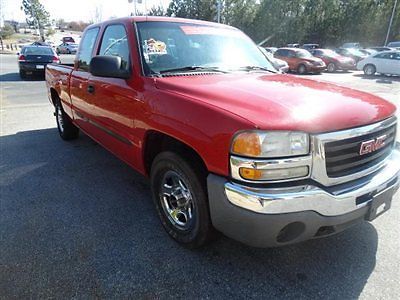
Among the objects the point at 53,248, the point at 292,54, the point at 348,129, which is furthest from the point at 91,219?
the point at 292,54

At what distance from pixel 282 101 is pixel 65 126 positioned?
4535mm

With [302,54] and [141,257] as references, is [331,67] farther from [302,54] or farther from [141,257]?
[141,257]

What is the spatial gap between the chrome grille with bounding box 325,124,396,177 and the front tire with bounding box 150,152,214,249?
2.90 feet

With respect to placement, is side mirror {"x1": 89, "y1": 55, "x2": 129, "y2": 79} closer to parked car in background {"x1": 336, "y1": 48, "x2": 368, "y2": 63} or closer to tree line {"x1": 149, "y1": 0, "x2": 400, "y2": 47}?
parked car in background {"x1": 336, "y1": 48, "x2": 368, "y2": 63}

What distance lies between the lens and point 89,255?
2635 mm

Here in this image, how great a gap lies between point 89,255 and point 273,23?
47.5m

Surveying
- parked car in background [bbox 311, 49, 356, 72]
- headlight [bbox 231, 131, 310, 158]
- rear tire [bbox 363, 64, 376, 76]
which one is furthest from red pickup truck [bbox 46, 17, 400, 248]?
parked car in background [bbox 311, 49, 356, 72]

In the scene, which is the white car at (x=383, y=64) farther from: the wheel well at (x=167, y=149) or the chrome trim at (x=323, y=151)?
the wheel well at (x=167, y=149)

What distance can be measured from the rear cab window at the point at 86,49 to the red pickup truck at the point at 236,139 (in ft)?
2.42

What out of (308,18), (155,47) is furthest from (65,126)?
(308,18)

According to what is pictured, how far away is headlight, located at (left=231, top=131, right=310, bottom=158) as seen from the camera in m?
1.91

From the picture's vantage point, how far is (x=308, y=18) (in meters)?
43.2

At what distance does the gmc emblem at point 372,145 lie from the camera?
2194 millimetres

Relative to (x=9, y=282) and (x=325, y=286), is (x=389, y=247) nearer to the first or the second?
(x=325, y=286)
